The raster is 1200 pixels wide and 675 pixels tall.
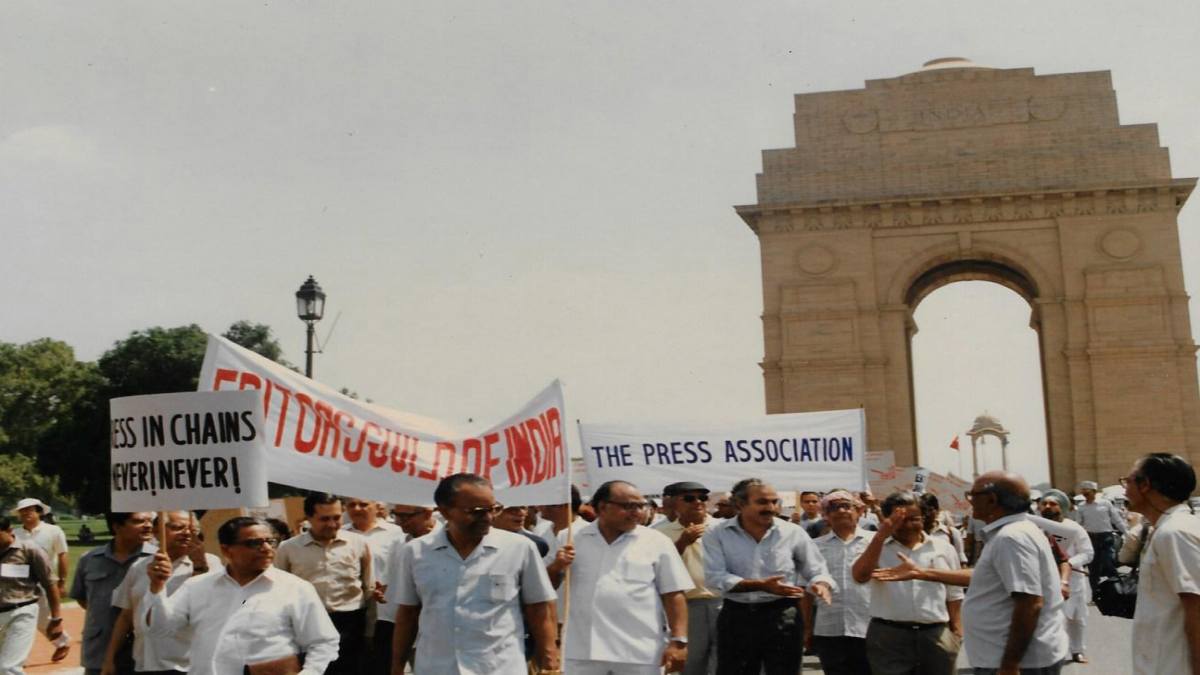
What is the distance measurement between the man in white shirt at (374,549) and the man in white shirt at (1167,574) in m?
5.37

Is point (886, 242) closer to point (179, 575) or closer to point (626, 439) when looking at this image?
point (626, 439)

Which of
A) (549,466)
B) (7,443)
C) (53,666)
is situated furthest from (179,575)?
(7,443)

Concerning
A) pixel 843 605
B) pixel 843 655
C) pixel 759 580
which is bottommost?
pixel 843 655

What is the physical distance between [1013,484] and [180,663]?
168 inches

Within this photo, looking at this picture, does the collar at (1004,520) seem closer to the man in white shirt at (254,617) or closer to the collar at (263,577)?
the man in white shirt at (254,617)

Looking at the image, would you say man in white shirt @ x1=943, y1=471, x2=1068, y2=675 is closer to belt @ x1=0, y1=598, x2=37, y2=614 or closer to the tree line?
belt @ x1=0, y1=598, x2=37, y2=614

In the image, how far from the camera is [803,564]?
820 cm

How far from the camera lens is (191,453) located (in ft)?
21.6

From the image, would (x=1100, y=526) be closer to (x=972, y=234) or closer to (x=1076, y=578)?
(x=1076, y=578)

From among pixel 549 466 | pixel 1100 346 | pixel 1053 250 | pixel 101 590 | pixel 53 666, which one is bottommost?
pixel 53 666

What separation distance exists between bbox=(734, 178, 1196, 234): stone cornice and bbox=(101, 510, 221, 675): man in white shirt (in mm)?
35529

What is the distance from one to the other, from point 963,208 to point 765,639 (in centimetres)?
3545

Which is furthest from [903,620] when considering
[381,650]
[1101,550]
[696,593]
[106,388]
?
[106,388]

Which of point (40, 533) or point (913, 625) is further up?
point (40, 533)
